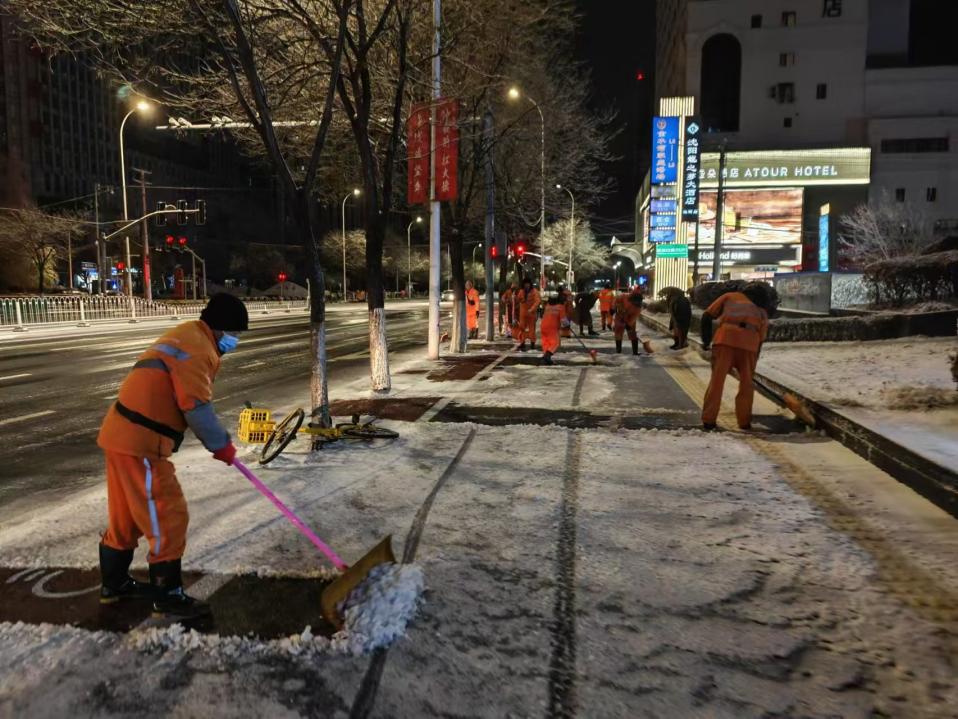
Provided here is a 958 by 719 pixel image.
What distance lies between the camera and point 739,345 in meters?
7.43

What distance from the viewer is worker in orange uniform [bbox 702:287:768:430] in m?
7.46

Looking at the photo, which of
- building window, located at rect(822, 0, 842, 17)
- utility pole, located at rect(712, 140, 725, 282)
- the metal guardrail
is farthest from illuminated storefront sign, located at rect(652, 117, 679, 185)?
the metal guardrail

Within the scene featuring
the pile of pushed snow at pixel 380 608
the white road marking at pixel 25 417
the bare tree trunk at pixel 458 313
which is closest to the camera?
the pile of pushed snow at pixel 380 608

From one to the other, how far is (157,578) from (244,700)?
93 centimetres

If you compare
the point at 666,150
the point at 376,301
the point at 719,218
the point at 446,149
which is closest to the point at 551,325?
the point at 446,149

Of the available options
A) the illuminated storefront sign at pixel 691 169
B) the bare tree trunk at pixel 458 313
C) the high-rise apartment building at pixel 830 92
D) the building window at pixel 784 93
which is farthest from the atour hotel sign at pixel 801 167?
the bare tree trunk at pixel 458 313

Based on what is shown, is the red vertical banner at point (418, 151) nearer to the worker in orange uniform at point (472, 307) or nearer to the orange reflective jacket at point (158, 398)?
the worker in orange uniform at point (472, 307)

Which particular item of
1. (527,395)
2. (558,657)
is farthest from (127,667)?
(527,395)

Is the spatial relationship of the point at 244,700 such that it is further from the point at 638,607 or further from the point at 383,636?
the point at 638,607

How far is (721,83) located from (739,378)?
58363 millimetres

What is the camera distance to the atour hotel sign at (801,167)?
173ft

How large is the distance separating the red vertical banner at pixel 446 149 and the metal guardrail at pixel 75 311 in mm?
21931

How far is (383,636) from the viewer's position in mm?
3010

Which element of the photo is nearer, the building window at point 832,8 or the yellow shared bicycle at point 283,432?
the yellow shared bicycle at point 283,432
